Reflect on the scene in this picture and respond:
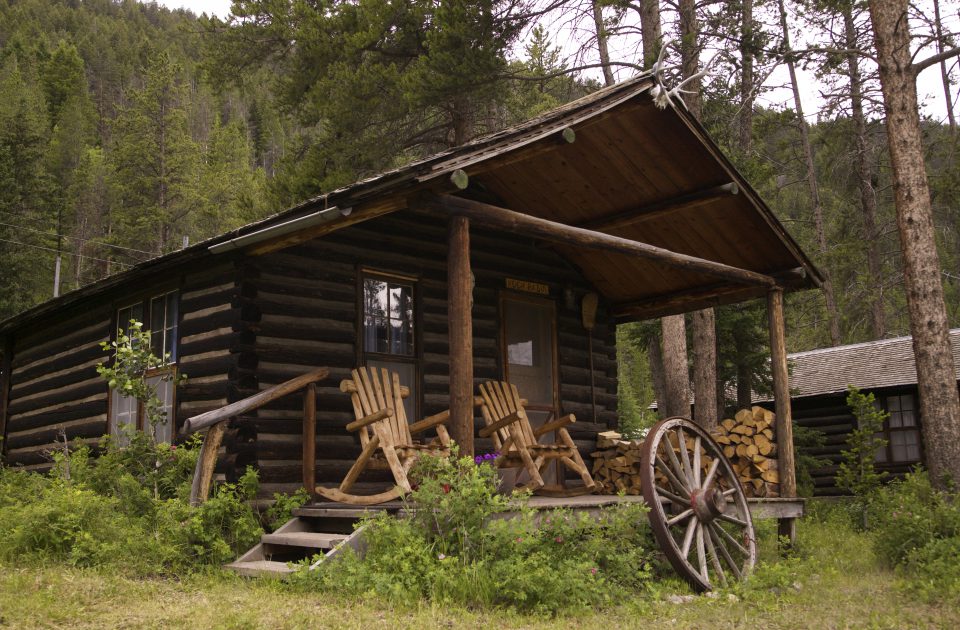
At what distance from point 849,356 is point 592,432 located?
38.3 feet

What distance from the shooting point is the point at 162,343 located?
389 inches

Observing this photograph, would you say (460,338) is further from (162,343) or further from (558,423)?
(162,343)

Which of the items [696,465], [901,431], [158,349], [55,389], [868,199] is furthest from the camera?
[868,199]

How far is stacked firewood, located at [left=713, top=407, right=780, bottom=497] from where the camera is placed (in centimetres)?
1029

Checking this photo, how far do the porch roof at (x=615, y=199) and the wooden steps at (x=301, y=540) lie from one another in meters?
2.45

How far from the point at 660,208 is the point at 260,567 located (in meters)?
5.88

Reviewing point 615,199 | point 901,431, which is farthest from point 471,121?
point 901,431

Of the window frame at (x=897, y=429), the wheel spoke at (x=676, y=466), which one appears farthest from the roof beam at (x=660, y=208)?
the window frame at (x=897, y=429)

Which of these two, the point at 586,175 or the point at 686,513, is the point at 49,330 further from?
the point at 686,513

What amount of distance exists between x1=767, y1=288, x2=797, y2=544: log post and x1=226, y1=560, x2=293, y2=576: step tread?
5821 millimetres

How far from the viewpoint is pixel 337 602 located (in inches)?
226

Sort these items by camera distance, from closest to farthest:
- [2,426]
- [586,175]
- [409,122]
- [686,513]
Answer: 1. [686,513]
2. [586,175]
3. [2,426]
4. [409,122]

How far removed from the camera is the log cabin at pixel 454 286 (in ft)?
24.9

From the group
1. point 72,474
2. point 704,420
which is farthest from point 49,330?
point 704,420
